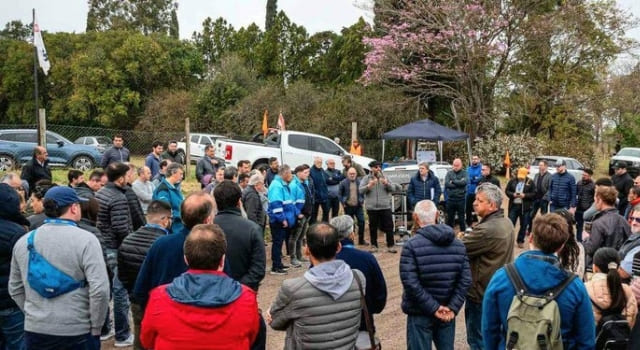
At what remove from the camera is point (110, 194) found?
18.2ft

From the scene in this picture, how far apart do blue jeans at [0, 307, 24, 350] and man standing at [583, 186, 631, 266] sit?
538 centimetres

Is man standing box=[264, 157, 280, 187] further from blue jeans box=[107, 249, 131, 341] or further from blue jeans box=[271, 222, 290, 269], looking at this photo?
blue jeans box=[107, 249, 131, 341]

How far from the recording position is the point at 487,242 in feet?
14.4

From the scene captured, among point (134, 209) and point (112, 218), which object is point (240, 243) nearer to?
point (112, 218)

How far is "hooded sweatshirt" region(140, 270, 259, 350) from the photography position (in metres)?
2.45

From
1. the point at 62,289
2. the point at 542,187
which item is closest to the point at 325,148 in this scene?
the point at 542,187

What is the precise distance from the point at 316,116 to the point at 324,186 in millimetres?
14559

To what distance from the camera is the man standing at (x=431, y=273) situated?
392 centimetres

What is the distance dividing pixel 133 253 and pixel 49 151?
15.4 meters

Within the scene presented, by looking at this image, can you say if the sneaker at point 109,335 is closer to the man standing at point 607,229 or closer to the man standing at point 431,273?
the man standing at point 431,273

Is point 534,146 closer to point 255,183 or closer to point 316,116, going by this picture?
point 316,116

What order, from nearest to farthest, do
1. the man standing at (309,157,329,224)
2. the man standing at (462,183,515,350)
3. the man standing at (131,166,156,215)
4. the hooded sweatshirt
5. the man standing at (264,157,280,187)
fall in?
the hooded sweatshirt
the man standing at (462,183,515,350)
the man standing at (131,166,156,215)
the man standing at (264,157,280,187)
the man standing at (309,157,329,224)

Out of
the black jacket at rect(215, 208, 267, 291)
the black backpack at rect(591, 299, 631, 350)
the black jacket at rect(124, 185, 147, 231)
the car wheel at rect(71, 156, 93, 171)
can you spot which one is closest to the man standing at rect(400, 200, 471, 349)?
the black backpack at rect(591, 299, 631, 350)

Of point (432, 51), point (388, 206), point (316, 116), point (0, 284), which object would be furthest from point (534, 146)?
point (0, 284)
